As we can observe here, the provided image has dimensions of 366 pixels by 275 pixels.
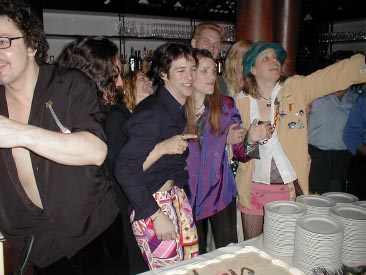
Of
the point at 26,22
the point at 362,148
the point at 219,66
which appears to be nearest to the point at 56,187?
the point at 26,22

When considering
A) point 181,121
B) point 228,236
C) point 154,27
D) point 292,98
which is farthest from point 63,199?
point 154,27

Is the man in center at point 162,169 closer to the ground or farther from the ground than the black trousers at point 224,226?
farther from the ground

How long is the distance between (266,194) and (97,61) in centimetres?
142

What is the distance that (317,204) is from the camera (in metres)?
1.50

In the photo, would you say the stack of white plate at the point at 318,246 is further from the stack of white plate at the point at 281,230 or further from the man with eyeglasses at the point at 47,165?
the man with eyeglasses at the point at 47,165

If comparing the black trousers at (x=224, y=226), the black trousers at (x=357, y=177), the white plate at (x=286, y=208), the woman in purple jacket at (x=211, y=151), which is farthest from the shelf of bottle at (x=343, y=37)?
the white plate at (x=286, y=208)

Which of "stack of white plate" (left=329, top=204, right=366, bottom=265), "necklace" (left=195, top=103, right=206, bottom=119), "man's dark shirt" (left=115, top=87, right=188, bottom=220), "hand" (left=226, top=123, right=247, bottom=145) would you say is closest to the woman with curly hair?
"man's dark shirt" (left=115, top=87, right=188, bottom=220)

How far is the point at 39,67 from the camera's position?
4.67ft

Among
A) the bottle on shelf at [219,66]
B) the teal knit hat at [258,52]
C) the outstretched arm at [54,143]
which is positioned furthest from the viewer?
the bottle on shelf at [219,66]

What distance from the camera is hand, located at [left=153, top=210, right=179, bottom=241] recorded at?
5.24 feet

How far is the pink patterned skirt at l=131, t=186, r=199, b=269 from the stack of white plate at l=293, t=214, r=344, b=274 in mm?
620

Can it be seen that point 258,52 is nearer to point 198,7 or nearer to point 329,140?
point 329,140

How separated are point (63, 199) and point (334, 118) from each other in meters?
2.91

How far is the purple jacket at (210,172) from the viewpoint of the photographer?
2129 mm
